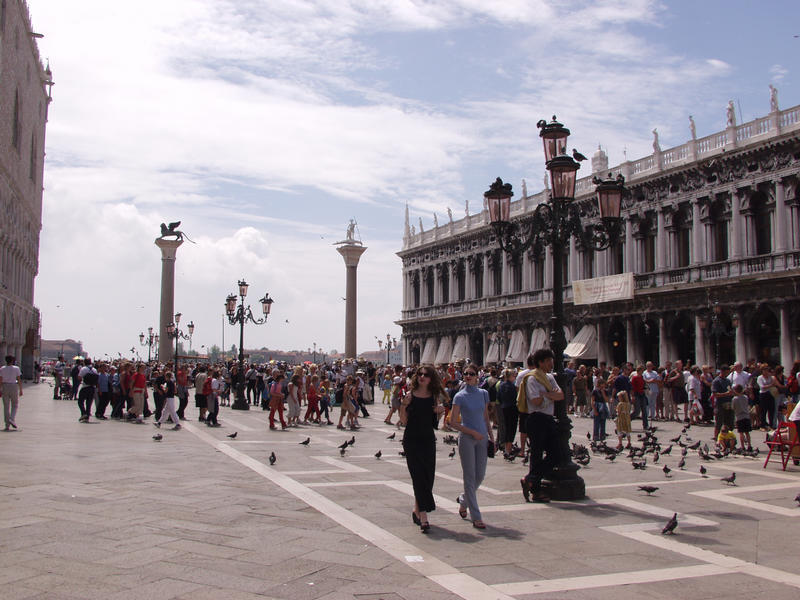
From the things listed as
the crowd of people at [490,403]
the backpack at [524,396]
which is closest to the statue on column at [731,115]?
the crowd of people at [490,403]

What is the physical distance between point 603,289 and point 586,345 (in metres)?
2.92

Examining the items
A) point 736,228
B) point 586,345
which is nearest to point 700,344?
point 736,228

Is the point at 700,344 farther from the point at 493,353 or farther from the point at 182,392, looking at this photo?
the point at 182,392

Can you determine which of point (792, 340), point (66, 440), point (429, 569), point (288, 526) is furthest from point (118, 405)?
point (792, 340)

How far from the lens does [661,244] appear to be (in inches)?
1363

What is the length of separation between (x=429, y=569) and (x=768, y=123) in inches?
1122

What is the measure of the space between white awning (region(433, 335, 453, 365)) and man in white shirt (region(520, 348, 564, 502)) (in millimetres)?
41639

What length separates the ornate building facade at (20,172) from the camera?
141ft

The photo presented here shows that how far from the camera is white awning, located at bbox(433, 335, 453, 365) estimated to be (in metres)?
51.6

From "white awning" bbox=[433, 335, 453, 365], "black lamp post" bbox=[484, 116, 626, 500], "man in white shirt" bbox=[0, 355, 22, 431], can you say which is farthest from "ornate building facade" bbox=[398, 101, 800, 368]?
"man in white shirt" bbox=[0, 355, 22, 431]

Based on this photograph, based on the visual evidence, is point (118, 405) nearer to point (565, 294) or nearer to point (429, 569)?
point (429, 569)

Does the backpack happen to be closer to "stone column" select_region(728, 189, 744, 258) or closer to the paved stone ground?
the paved stone ground

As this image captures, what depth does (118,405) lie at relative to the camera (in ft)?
68.7

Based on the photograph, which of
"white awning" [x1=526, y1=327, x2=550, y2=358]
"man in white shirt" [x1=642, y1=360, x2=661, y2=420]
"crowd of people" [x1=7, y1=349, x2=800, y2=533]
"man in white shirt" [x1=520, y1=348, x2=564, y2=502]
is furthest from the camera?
"white awning" [x1=526, y1=327, x2=550, y2=358]
